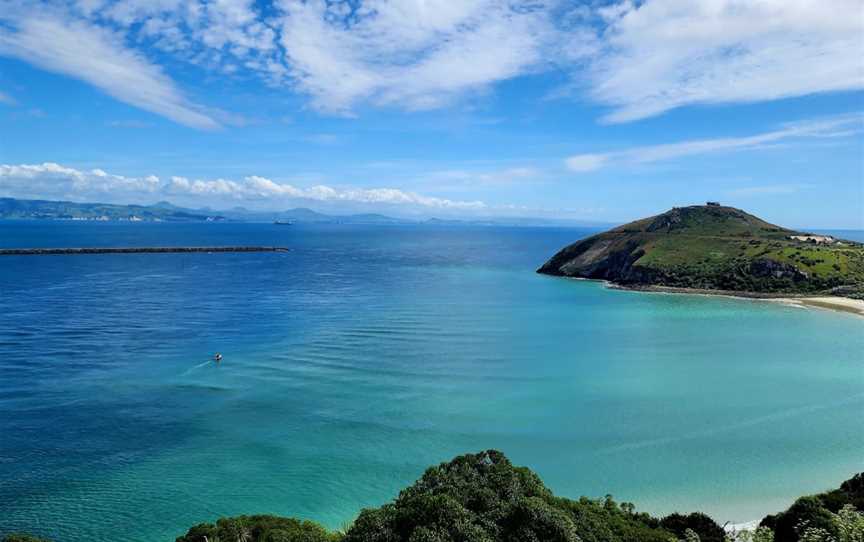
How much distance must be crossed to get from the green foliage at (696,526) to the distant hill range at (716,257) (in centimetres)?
9757

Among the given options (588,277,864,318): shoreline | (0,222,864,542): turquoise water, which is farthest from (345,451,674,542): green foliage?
(588,277,864,318): shoreline

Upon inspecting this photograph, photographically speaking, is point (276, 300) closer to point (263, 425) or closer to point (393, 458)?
point (263, 425)

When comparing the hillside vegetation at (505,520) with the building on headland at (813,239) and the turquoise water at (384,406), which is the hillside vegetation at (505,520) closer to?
the turquoise water at (384,406)

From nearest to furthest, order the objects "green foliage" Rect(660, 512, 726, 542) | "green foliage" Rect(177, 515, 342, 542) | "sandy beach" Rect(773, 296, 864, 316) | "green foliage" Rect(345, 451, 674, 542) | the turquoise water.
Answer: "green foliage" Rect(345, 451, 674, 542) → "green foliage" Rect(177, 515, 342, 542) → "green foliage" Rect(660, 512, 726, 542) → the turquoise water → "sandy beach" Rect(773, 296, 864, 316)

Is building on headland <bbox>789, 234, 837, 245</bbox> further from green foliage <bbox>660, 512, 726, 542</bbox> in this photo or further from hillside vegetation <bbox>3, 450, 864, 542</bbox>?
green foliage <bbox>660, 512, 726, 542</bbox>

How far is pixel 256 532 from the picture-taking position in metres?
24.0

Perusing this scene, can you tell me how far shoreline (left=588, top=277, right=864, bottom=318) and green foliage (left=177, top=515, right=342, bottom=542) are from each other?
94.9 meters

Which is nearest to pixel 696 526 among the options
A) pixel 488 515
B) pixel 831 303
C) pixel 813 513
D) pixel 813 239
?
pixel 813 513

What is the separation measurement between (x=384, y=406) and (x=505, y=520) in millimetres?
25806

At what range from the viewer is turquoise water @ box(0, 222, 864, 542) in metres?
31.8

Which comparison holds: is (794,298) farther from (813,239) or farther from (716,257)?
(813,239)

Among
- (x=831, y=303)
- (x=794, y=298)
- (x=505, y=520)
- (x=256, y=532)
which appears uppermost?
(x=794, y=298)

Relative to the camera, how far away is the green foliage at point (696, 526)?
24.2 metres

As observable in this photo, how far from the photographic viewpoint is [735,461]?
1394 inches
